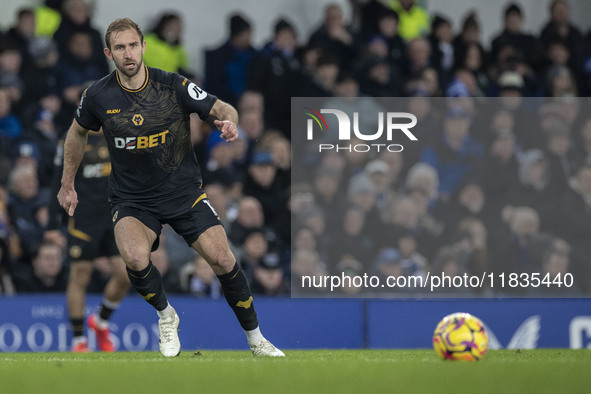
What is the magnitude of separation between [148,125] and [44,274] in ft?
15.6

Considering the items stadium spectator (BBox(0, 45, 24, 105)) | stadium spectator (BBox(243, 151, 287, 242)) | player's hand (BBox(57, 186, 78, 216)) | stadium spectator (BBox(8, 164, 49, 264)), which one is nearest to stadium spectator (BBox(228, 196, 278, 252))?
stadium spectator (BBox(243, 151, 287, 242))

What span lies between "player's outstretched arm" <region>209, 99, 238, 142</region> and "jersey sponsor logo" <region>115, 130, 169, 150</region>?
374 mm

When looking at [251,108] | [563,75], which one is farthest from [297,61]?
[563,75]

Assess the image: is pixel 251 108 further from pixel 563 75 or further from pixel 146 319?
pixel 563 75

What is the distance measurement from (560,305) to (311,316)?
8.55 feet

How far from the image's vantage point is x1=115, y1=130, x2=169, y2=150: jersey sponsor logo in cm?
679

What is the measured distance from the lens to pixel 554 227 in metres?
11.6

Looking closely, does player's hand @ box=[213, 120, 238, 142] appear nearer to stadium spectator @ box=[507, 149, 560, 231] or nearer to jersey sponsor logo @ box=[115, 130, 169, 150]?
jersey sponsor logo @ box=[115, 130, 169, 150]

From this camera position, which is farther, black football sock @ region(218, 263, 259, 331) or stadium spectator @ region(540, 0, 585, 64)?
stadium spectator @ region(540, 0, 585, 64)

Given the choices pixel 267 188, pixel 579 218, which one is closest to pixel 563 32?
pixel 579 218

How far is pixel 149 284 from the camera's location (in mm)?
6863

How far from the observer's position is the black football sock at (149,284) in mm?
6844

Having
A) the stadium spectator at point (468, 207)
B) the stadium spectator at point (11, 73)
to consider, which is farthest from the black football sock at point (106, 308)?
the stadium spectator at point (468, 207)

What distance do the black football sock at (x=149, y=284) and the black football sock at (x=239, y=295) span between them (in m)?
0.42
